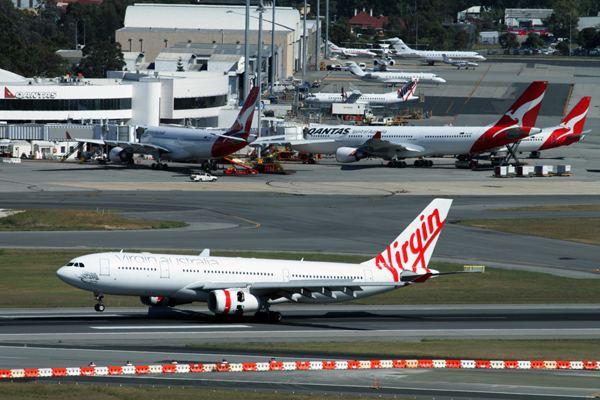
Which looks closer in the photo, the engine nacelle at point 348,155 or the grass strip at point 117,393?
the grass strip at point 117,393

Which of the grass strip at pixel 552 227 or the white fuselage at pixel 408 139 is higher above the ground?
the white fuselage at pixel 408 139

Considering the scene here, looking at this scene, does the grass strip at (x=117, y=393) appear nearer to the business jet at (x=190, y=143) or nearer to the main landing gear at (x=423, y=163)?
the business jet at (x=190, y=143)

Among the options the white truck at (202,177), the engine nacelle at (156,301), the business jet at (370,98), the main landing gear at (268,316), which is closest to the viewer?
the engine nacelle at (156,301)

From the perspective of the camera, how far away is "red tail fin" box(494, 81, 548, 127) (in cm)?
11525

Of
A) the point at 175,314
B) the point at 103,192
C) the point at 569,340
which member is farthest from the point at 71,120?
the point at 569,340

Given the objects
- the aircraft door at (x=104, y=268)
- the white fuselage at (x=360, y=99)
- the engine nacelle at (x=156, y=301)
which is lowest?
the engine nacelle at (x=156, y=301)

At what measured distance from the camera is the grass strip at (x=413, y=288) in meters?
46.8

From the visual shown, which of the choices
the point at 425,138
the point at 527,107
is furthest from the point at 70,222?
the point at 527,107

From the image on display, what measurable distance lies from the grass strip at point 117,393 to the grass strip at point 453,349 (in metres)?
7.49

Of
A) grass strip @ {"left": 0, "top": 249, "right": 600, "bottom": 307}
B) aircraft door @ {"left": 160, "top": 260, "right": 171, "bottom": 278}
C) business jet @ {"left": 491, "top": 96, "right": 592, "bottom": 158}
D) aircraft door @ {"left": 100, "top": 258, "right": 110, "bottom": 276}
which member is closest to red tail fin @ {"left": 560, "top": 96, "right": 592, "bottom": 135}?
business jet @ {"left": 491, "top": 96, "right": 592, "bottom": 158}

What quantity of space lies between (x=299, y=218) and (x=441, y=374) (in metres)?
46.9

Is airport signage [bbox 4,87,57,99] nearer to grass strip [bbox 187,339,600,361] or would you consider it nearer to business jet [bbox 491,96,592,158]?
business jet [bbox 491,96,592,158]

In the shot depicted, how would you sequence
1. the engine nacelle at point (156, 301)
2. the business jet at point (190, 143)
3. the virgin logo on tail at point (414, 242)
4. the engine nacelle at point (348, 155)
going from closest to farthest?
1. the engine nacelle at point (156, 301)
2. the virgin logo on tail at point (414, 242)
3. the business jet at point (190, 143)
4. the engine nacelle at point (348, 155)

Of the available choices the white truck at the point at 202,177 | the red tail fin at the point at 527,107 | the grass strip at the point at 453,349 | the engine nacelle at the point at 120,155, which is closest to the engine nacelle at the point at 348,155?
the red tail fin at the point at 527,107
